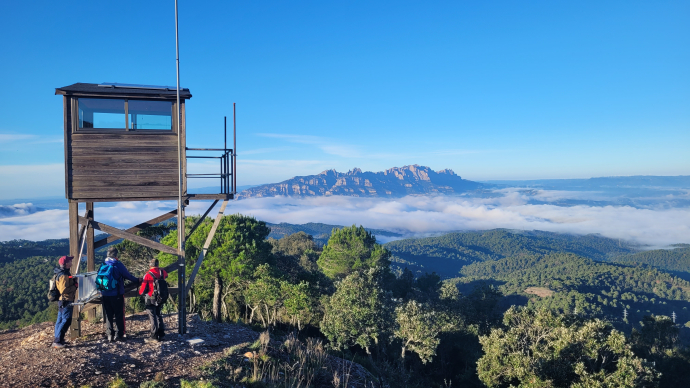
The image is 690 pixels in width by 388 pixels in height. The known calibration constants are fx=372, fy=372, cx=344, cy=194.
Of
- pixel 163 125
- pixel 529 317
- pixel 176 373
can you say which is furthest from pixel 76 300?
pixel 529 317

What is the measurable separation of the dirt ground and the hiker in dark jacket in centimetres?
26

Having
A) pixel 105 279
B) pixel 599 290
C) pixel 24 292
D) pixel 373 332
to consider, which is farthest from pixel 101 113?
pixel 599 290

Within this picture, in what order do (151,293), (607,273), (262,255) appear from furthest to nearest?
(607,273), (262,255), (151,293)

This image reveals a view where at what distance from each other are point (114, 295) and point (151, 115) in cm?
452

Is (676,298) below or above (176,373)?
below

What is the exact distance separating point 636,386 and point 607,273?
414 ft

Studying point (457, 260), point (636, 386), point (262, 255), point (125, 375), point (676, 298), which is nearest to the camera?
point (125, 375)

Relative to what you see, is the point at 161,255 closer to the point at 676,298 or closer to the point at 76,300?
the point at 76,300

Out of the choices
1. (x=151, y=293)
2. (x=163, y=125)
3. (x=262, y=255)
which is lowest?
(x=262, y=255)

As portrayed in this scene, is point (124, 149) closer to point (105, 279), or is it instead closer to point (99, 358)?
point (105, 279)

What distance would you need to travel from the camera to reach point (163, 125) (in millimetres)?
9641

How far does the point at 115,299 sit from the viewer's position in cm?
804

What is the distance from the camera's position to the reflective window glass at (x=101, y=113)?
30.1 feet

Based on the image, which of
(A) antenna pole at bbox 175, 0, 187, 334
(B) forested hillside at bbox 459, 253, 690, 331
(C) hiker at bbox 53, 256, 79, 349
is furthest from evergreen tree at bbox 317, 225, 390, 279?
(B) forested hillside at bbox 459, 253, 690, 331
